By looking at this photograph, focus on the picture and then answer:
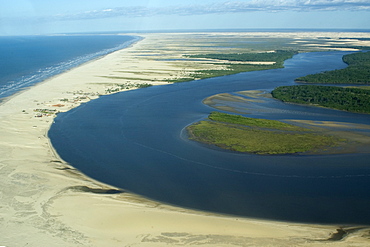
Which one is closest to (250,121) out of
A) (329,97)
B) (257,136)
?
(257,136)

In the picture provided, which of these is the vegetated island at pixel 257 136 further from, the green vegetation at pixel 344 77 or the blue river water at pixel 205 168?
the green vegetation at pixel 344 77

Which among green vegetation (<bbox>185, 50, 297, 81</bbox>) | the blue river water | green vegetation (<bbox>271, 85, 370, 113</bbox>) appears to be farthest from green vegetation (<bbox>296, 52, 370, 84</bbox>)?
the blue river water

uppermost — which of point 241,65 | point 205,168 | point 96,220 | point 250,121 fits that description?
point 241,65

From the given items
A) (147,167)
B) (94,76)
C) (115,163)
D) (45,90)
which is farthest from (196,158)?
(94,76)

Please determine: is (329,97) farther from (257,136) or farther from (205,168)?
(205,168)

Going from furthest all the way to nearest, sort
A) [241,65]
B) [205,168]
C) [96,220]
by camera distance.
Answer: [241,65]
[205,168]
[96,220]

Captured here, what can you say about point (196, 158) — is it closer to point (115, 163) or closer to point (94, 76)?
point (115, 163)
